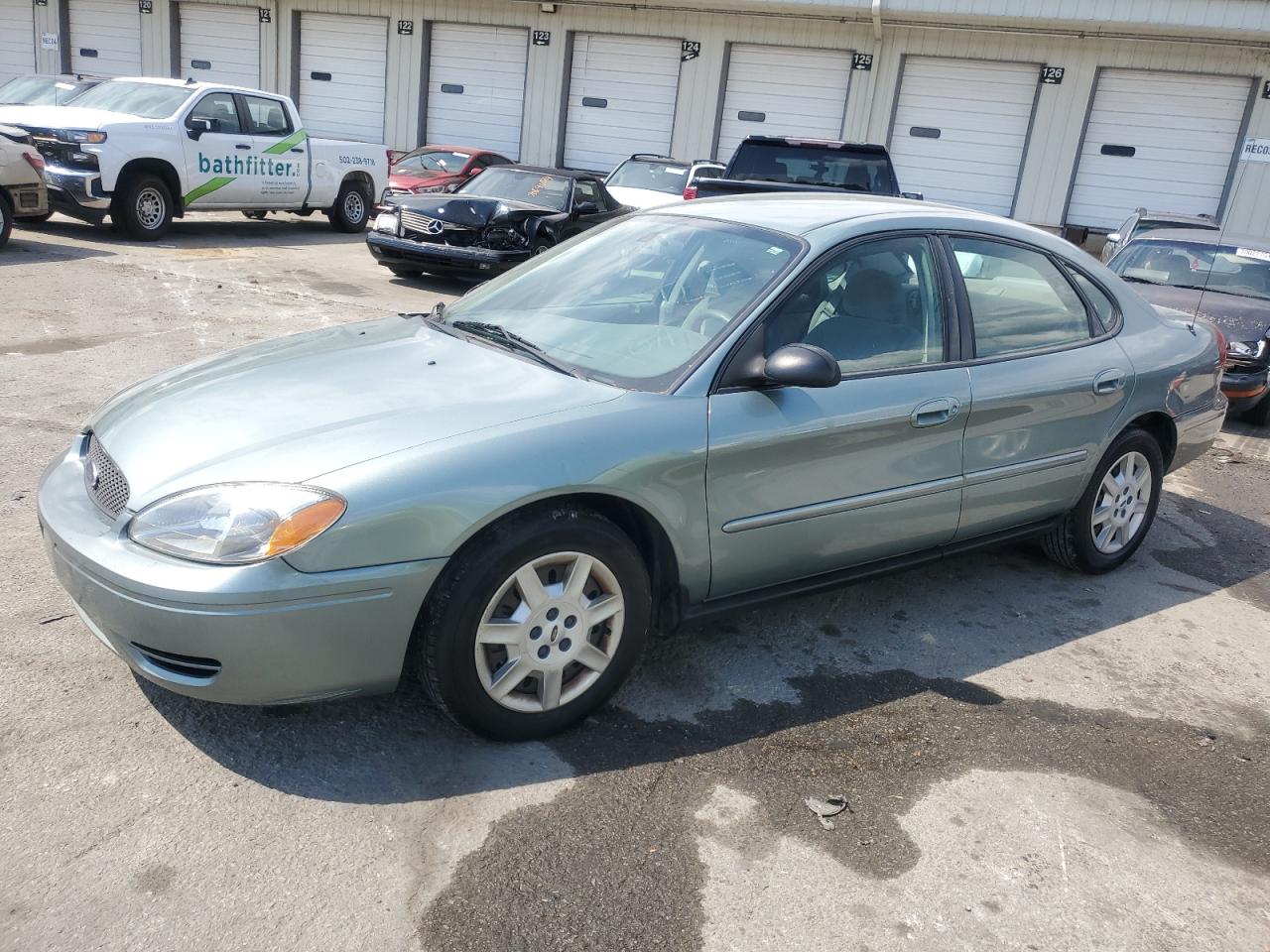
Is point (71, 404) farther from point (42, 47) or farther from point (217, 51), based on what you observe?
point (42, 47)

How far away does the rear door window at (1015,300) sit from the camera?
13.3ft

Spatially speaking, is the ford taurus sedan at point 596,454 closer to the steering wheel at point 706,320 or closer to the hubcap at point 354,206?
the steering wheel at point 706,320

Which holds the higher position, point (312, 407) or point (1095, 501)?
point (312, 407)

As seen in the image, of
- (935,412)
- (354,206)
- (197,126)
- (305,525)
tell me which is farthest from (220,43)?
(305,525)

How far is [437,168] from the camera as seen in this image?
16766 mm

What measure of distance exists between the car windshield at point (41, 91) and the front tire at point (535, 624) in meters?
13.4

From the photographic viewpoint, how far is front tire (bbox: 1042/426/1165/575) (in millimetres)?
4625

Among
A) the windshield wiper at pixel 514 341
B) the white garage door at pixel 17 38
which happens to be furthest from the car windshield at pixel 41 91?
the white garage door at pixel 17 38

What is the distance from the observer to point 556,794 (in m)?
2.95

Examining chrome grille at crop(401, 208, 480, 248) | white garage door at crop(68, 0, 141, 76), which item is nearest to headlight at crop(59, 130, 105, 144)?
chrome grille at crop(401, 208, 480, 248)

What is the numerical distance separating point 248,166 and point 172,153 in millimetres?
1207

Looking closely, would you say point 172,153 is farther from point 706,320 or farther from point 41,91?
point 706,320

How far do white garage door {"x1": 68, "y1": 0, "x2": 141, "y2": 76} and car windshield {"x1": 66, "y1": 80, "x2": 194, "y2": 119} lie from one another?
11.9m

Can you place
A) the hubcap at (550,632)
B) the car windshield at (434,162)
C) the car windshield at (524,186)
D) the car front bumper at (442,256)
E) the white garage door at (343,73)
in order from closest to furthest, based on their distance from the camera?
the hubcap at (550,632) → the car front bumper at (442,256) → the car windshield at (524,186) → the car windshield at (434,162) → the white garage door at (343,73)
